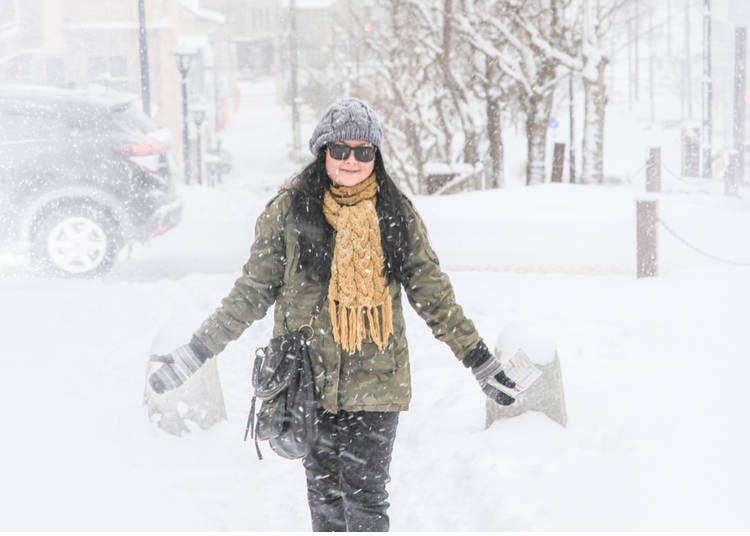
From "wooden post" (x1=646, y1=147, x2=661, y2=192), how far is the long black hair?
13.1m

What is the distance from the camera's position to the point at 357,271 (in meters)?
3.43

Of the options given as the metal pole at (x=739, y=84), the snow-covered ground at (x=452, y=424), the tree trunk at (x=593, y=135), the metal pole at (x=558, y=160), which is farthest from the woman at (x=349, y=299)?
the metal pole at (x=739, y=84)

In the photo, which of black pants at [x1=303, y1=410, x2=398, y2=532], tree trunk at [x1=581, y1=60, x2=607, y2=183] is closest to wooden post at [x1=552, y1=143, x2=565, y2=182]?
tree trunk at [x1=581, y1=60, x2=607, y2=183]

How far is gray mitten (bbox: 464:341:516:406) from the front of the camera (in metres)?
3.59

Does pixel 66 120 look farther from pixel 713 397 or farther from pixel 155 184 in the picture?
pixel 713 397

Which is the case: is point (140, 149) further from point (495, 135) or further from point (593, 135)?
point (593, 135)

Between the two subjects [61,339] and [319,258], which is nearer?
[319,258]

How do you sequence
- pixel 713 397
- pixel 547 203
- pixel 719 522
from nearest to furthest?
1. pixel 719 522
2. pixel 713 397
3. pixel 547 203

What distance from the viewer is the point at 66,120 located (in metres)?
10.2

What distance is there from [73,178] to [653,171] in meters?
9.37

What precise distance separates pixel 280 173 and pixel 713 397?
46829mm

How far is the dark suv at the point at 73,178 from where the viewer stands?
10.1 meters

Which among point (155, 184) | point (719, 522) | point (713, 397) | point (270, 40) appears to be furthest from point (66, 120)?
point (270, 40)

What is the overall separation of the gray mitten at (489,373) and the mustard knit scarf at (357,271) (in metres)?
0.33
